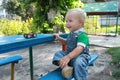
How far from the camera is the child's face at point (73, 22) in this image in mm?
3195

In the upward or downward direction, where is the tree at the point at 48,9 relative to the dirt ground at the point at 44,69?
upward

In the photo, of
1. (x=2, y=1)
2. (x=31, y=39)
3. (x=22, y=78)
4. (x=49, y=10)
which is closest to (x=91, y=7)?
(x=49, y=10)

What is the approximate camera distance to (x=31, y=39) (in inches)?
130

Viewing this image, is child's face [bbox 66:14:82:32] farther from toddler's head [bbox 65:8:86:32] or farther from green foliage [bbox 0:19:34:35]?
green foliage [bbox 0:19:34:35]

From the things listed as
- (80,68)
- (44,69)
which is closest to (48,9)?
(44,69)

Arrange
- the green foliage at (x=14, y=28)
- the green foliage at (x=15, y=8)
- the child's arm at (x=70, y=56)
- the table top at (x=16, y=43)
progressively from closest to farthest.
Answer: the table top at (x=16, y=43) → the child's arm at (x=70, y=56) → the green foliage at (x=14, y=28) → the green foliage at (x=15, y=8)

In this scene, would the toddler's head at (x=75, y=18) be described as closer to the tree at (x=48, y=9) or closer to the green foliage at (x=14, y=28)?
the tree at (x=48, y=9)

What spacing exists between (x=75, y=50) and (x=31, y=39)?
23.1 inches

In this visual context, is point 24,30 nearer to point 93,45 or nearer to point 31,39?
point 93,45

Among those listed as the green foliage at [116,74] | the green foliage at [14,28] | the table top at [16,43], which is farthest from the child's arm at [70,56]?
the green foliage at [14,28]

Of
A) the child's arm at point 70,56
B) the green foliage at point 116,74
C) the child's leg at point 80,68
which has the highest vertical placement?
the child's arm at point 70,56

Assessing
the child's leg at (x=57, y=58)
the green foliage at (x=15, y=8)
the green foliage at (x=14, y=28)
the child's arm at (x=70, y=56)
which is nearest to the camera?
the child's arm at (x=70, y=56)

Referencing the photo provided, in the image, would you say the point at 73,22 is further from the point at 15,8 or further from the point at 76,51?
the point at 15,8

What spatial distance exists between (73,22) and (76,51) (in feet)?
1.22
